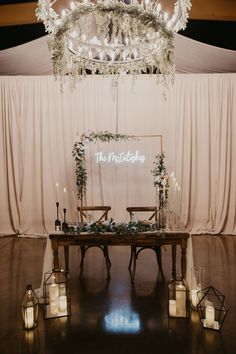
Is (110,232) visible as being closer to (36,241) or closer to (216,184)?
(36,241)

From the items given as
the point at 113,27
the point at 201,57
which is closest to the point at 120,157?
the point at 201,57

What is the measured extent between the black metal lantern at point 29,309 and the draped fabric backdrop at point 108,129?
4.14 metres

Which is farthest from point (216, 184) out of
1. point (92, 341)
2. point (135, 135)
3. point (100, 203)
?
point (92, 341)

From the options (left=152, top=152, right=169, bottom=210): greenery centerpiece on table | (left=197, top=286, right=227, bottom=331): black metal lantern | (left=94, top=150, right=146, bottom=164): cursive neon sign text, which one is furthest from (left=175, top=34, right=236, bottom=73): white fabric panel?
(left=197, top=286, right=227, bottom=331): black metal lantern

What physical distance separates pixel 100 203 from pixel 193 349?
15.4ft

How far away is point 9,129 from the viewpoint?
712cm

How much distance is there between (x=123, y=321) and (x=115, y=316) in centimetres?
12

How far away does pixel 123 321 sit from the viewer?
10.1 feet

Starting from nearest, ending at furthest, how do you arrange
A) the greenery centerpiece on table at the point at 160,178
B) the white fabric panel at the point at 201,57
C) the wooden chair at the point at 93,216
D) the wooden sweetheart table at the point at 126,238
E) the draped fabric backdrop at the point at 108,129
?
the wooden sweetheart table at the point at 126,238
the greenery centerpiece on table at the point at 160,178
the wooden chair at the point at 93,216
the white fabric panel at the point at 201,57
the draped fabric backdrop at the point at 108,129

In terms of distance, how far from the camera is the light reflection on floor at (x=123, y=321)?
294 cm

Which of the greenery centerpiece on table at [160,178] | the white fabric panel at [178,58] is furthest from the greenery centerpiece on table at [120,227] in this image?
the white fabric panel at [178,58]

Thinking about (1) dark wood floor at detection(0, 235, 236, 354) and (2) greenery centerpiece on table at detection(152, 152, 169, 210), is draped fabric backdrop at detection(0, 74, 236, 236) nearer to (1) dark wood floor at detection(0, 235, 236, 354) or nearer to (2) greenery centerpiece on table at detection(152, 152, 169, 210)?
(2) greenery centerpiece on table at detection(152, 152, 169, 210)

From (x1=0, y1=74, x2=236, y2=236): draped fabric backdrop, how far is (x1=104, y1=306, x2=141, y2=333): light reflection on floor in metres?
3.93

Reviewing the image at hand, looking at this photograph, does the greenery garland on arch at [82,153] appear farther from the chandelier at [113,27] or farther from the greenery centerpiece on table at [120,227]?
the greenery centerpiece on table at [120,227]
